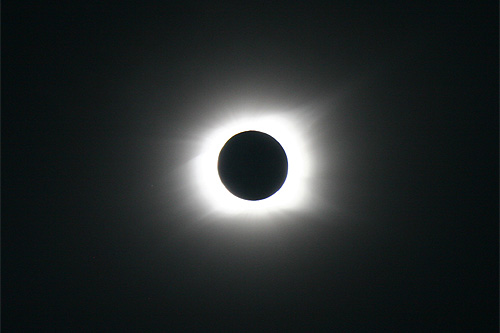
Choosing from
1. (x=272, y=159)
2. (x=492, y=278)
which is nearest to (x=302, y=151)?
(x=272, y=159)

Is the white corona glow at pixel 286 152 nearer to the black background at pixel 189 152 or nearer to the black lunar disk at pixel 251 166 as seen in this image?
the black background at pixel 189 152

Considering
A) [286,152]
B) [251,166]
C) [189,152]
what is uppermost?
[286,152]

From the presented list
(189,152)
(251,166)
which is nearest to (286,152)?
(251,166)

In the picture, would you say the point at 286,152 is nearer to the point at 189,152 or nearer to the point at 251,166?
the point at 251,166

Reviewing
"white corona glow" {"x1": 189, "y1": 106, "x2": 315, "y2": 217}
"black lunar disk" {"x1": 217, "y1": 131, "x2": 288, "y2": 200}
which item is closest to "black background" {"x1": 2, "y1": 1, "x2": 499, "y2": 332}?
"white corona glow" {"x1": 189, "y1": 106, "x2": 315, "y2": 217}

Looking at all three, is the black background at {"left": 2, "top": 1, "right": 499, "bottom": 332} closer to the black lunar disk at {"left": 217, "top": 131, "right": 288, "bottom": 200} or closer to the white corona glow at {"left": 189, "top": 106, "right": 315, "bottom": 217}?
the white corona glow at {"left": 189, "top": 106, "right": 315, "bottom": 217}

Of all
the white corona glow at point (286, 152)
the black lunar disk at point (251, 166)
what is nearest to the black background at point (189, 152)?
the white corona glow at point (286, 152)

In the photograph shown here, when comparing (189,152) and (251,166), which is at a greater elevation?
(189,152)
